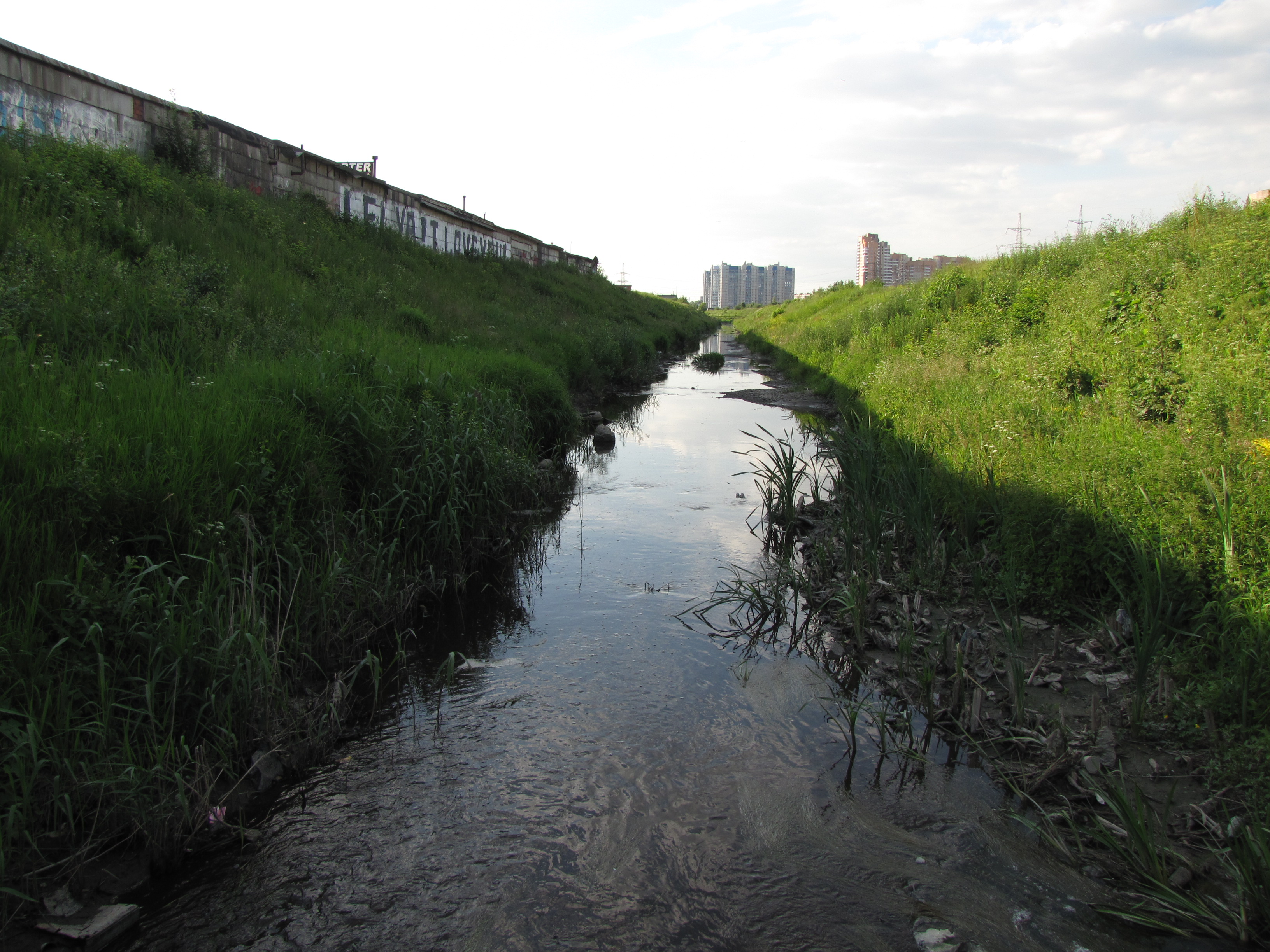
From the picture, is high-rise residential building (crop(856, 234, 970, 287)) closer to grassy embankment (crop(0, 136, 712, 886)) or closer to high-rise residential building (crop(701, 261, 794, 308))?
grassy embankment (crop(0, 136, 712, 886))

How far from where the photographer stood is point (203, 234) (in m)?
9.89

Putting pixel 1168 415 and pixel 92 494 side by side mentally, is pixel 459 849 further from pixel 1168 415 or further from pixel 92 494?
pixel 1168 415

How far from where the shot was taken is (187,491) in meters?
3.94

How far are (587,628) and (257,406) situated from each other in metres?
2.80

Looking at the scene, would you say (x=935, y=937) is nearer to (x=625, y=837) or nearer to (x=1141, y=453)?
(x=625, y=837)

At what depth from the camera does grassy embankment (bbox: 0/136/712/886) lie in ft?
9.31

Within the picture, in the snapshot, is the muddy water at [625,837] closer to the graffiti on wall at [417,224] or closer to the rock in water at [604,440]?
the rock in water at [604,440]

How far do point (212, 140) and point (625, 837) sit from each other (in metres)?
14.9

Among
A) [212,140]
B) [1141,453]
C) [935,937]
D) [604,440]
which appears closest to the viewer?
[935,937]

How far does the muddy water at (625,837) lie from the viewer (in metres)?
2.66

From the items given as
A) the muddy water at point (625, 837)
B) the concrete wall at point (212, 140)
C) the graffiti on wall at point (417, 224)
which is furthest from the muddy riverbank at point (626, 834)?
the graffiti on wall at point (417, 224)

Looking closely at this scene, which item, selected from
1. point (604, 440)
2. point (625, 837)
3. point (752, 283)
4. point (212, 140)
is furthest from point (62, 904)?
point (752, 283)

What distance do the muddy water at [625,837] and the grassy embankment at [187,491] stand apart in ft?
1.49

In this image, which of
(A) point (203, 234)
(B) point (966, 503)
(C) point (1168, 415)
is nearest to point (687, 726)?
(B) point (966, 503)
